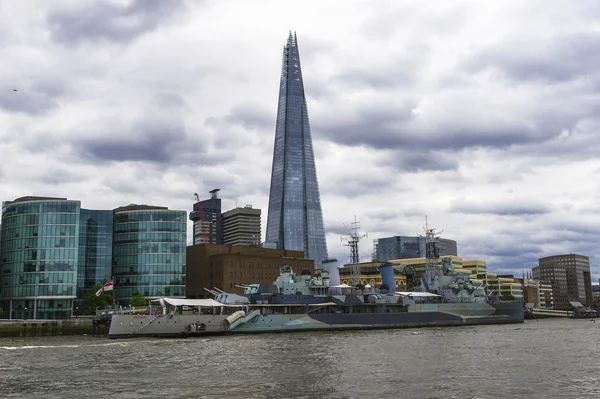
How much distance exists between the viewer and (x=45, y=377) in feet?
126

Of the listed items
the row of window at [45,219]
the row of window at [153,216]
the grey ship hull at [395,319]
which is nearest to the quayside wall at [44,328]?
the grey ship hull at [395,319]

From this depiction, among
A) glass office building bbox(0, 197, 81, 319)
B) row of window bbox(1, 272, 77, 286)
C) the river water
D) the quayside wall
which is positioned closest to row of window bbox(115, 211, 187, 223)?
glass office building bbox(0, 197, 81, 319)

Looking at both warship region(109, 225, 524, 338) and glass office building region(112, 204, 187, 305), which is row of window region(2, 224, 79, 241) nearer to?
glass office building region(112, 204, 187, 305)

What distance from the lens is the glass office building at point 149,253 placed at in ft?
446

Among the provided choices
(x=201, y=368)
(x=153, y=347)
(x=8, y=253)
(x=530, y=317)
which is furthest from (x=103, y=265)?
(x=530, y=317)

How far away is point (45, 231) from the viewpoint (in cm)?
12275

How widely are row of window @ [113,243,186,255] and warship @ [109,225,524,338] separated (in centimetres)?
4412

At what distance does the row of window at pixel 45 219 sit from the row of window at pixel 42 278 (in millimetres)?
10601

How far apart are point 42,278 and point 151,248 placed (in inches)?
977

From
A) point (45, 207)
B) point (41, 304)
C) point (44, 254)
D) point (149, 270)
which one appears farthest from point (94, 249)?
point (41, 304)

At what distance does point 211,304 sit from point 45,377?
43285 mm

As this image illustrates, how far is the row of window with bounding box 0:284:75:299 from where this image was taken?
120688 millimetres

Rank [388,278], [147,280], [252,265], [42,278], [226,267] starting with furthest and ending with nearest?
[252,265], [226,267], [147,280], [42,278], [388,278]

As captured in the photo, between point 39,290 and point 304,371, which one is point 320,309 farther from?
point 39,290
